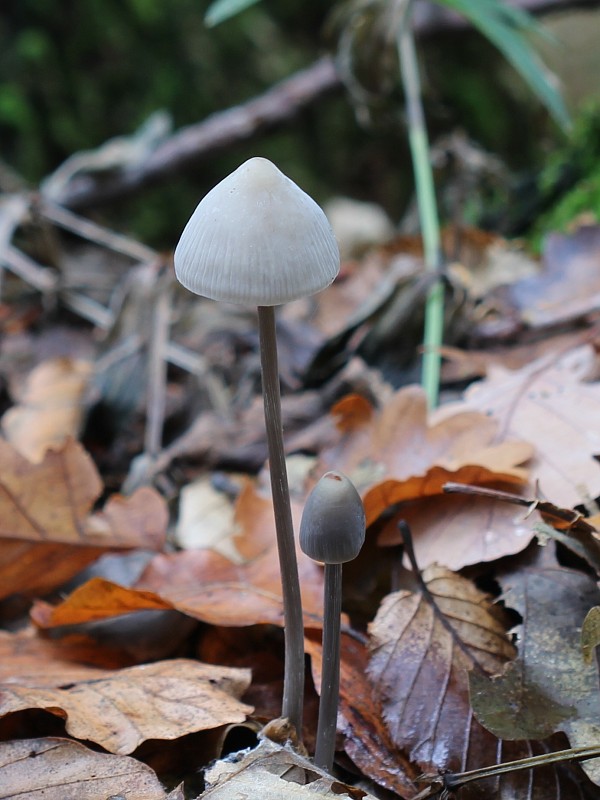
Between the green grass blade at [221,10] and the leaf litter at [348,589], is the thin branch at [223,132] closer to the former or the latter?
the green grass blade at [221,10]

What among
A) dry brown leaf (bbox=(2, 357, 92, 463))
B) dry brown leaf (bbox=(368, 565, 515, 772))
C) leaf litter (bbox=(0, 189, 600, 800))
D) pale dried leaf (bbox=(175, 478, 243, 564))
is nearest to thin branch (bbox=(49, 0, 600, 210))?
dry brown leaf (bbox=(2, 357, 92, 463))

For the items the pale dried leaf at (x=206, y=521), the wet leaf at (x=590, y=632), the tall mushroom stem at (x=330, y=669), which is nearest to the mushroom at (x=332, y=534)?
the tall mushroom stem at (x=330, y=669)

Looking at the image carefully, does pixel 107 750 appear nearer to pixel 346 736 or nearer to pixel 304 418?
pixel 346 736

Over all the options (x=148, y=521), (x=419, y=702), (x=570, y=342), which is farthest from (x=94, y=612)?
(x=570, y=342)

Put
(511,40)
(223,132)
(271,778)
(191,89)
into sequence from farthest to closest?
(191,89) → (223,132) → (511,40) → (271,778)

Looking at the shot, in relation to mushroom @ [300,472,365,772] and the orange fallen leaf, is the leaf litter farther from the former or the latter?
mushroom @ [300,472,365,772]

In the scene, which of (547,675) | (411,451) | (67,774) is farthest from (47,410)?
(547,675)

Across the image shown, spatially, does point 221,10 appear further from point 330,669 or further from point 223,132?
point 330,669
